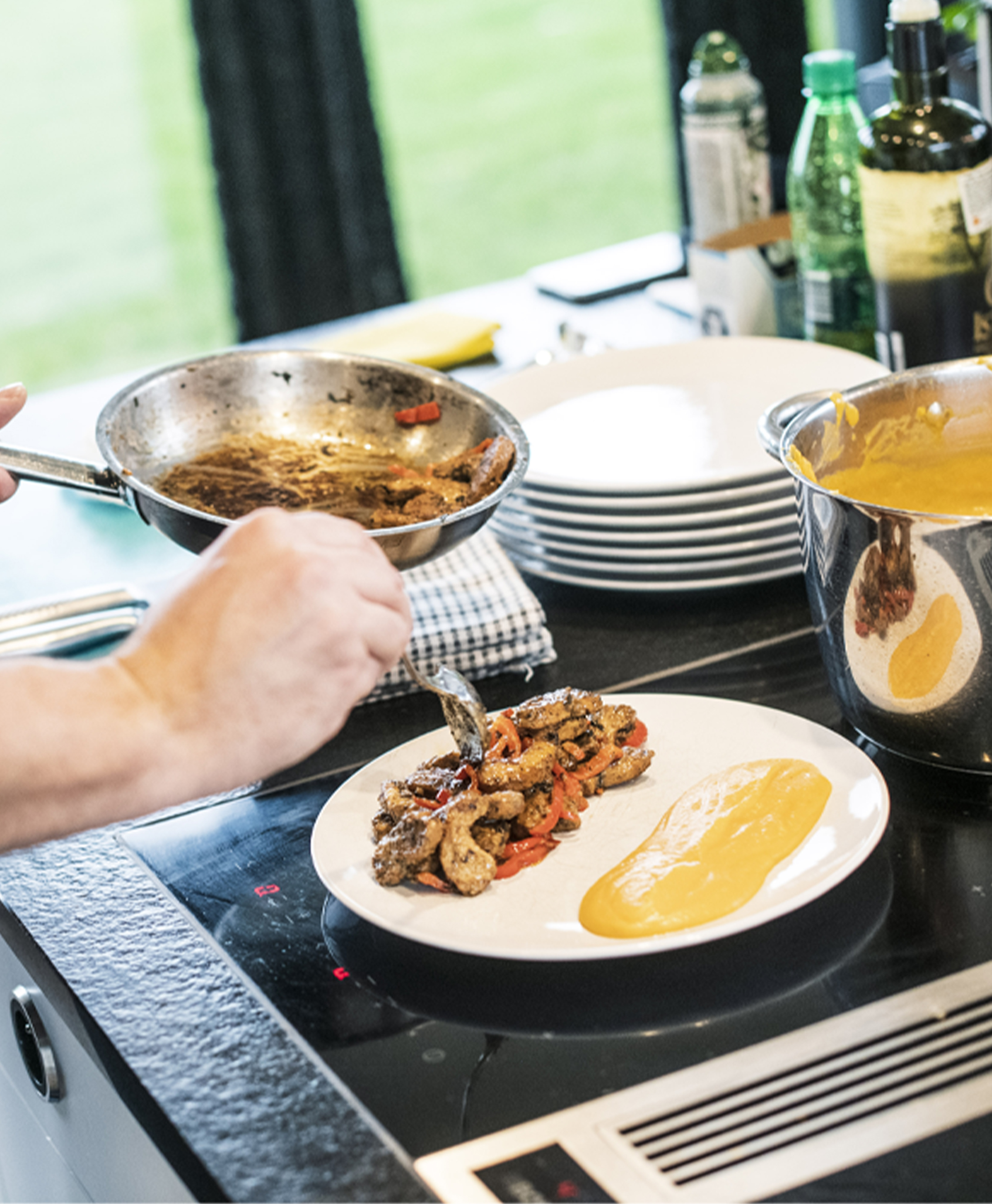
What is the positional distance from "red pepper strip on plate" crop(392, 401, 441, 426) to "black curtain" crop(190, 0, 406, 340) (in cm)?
210

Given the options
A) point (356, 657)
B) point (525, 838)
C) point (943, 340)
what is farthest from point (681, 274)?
point (356, 657)

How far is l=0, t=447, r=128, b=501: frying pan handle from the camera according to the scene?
0.96 meters

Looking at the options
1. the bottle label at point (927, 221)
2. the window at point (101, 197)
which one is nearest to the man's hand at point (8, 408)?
the bottle label at point (927, 221)

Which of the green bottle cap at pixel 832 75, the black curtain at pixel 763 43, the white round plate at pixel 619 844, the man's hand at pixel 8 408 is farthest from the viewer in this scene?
the black curtain at pixel 763 43

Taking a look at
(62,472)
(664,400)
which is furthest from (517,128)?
(62,472)

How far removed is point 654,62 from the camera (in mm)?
6250

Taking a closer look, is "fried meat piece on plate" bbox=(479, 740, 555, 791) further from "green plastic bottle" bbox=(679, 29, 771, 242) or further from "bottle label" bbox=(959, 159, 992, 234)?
"green plastic bottle" bbox=(679, 29, 771, 242)

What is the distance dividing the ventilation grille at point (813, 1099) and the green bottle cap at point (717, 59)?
3.74ft

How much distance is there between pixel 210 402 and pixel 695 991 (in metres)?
0.63

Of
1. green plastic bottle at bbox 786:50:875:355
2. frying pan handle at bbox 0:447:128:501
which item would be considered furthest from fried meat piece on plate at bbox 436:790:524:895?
green plastic bottle at bbox 786:50:875:355

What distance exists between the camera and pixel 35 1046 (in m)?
0.92

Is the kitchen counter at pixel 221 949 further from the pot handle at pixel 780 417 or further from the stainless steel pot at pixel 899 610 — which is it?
the pot handle at pixel 780 417

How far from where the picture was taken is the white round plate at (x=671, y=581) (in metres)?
1.13

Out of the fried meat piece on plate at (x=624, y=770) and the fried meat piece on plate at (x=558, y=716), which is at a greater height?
the fried meat piece on plate at (x=558, y=716)
